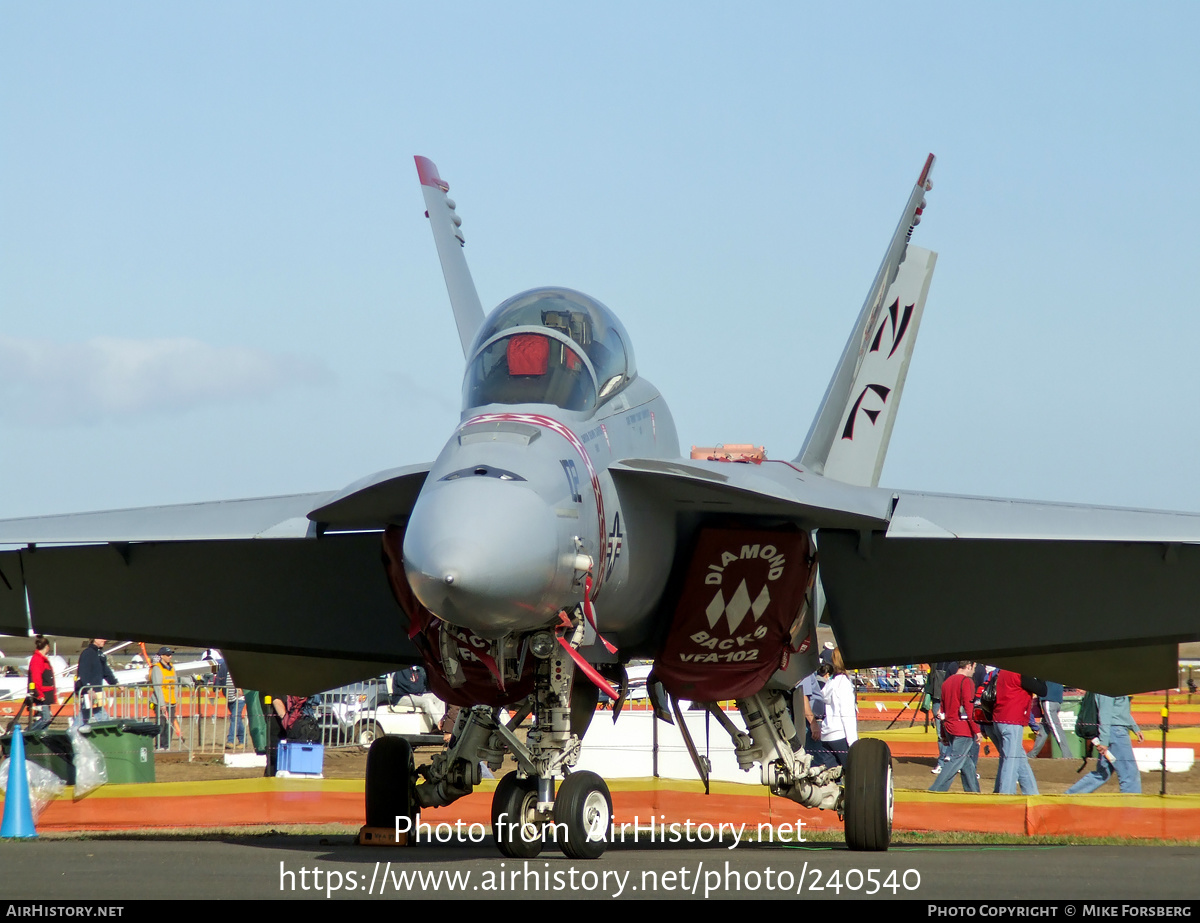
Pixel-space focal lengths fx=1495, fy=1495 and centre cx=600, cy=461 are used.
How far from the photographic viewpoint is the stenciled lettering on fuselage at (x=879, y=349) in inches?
510

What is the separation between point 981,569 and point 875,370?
3.30 metres

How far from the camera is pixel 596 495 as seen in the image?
814 centimetres

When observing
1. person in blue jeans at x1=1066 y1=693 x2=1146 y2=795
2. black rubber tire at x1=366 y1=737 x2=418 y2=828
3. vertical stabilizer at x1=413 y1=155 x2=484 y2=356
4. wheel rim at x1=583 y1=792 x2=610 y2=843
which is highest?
vertical stabilizer at x1=413 y1=155 x2=484 y2=356

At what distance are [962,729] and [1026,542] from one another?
5.71 meters

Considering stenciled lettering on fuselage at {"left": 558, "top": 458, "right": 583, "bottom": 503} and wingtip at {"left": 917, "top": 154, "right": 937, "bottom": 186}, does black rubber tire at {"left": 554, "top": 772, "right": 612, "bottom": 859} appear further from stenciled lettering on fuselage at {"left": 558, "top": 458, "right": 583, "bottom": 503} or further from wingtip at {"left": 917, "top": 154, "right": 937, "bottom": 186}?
wingtip at {"left": 917, "top": 154, "right": 937, "bottom": 186}

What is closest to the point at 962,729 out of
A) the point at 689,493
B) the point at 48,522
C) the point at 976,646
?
the point at 976,646

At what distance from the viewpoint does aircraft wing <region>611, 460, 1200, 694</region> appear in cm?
913

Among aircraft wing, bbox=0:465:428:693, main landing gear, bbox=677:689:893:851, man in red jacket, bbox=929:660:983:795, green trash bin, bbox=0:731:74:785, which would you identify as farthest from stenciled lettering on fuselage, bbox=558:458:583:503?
man in red jacket, bbox=929:660:983:795

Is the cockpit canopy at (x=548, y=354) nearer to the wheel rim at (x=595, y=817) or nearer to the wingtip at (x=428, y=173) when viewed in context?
the wheel rim at (x=595, y=817)

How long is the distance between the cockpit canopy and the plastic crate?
9.59m

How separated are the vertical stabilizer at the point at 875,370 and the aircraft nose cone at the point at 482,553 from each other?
562 cm

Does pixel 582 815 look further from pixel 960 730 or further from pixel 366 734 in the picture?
pixel 366 734

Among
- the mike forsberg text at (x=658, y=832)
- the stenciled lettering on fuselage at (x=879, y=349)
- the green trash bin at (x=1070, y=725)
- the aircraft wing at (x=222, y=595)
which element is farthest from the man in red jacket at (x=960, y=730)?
the aircraft wing at (x=222, y=595)
